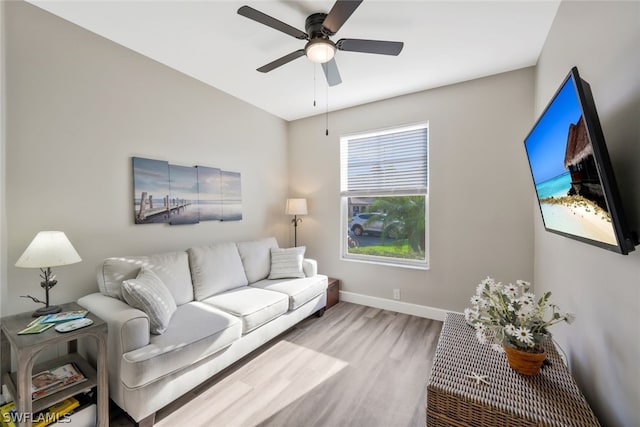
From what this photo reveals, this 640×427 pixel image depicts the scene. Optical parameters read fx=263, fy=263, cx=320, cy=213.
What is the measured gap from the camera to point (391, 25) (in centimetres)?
207

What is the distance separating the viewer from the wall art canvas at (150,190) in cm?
245

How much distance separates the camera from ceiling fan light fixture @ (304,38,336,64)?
1869 mm

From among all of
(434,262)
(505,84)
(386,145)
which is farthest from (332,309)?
(505,84)

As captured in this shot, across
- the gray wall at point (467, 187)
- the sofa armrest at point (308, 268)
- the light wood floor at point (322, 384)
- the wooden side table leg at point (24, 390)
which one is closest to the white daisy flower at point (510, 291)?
the light wood floor at point (322, 384)

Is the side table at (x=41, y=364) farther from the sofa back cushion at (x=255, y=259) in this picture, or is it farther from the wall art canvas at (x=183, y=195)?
the sofa back cushion at (x=255, y=259)

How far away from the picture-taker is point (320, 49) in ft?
6.29

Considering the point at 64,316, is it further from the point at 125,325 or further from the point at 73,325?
the point at 125,325

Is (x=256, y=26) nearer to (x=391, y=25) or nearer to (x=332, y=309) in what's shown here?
(x=391, y=25)

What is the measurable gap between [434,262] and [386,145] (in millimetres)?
1635

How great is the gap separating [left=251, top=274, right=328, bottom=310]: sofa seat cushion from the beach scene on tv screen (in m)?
2.17

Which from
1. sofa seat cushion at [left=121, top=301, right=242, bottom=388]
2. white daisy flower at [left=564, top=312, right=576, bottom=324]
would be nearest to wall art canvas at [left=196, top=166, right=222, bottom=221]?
sofa seat cushion at [left=121, top=301, right=242, bottom=388]

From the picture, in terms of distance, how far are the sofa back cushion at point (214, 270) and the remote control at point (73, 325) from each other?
0.95 metres

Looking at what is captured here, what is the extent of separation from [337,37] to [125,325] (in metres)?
2.63

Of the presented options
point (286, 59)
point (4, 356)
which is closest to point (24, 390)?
point (4, 356)
